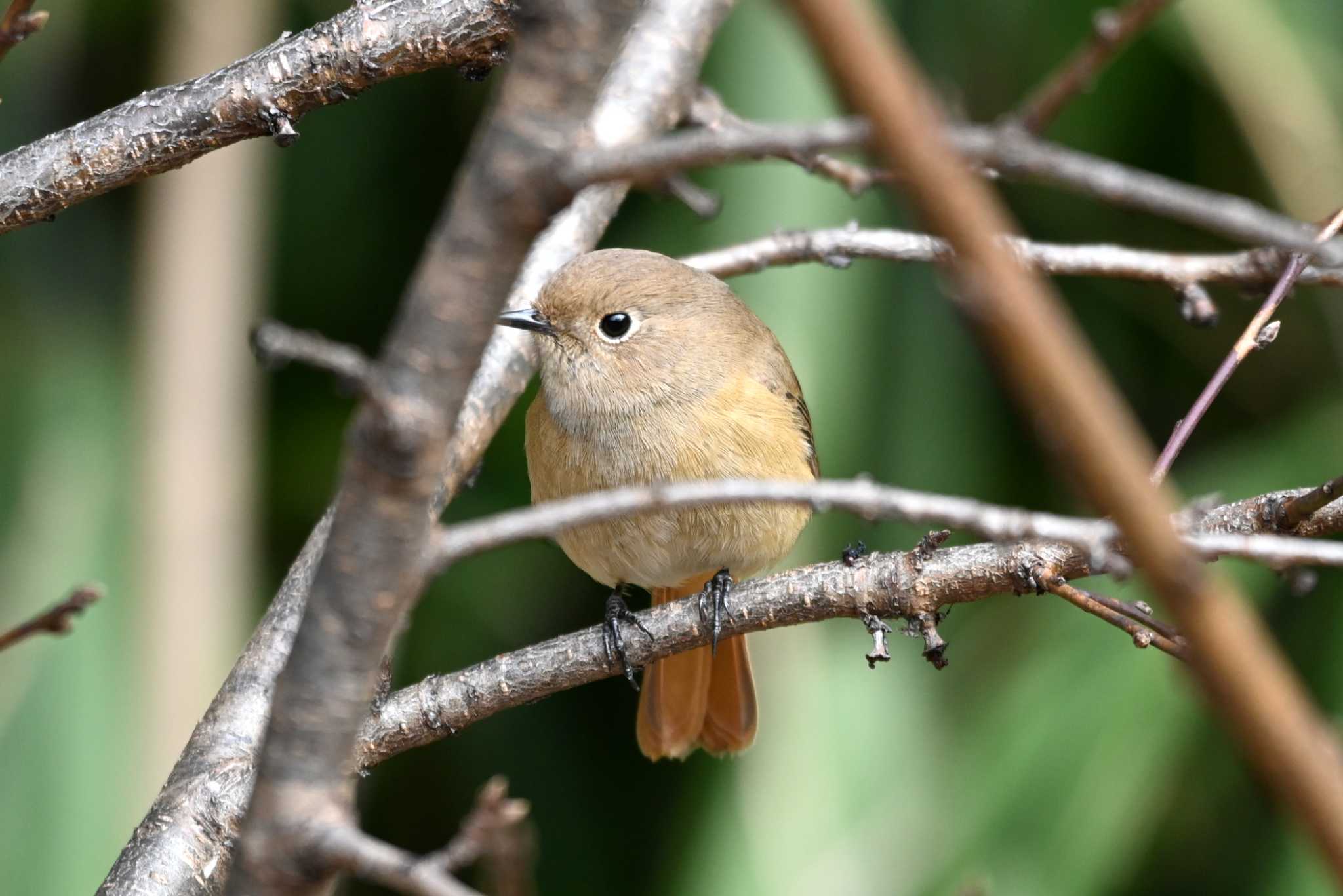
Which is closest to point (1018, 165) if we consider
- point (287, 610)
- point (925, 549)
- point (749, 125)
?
point (925, 549)

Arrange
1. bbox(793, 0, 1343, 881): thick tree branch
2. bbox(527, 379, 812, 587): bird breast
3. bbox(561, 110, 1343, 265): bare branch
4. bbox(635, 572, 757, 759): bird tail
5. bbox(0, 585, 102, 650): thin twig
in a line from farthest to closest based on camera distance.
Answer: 1. bbox(635, 572, 757, 759): bird tail
2. bbox(527, 379, 812, 587): bird breast
3. bbox(0, 585, 102, 650): thin twig
4. bbox(561, 110, 1343, 265): bare branch
5. bbox(793, 0, 1343, 881): thick tree branch

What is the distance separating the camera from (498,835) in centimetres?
119

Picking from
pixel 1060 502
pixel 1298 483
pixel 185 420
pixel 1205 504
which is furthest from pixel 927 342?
pixel 1205 504

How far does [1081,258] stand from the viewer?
10.3 ft

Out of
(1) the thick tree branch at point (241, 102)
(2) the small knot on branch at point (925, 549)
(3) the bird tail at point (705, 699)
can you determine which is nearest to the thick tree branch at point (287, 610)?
(1) the thick tree branch at point (241, 102)

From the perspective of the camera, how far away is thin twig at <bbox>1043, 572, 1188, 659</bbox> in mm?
2020

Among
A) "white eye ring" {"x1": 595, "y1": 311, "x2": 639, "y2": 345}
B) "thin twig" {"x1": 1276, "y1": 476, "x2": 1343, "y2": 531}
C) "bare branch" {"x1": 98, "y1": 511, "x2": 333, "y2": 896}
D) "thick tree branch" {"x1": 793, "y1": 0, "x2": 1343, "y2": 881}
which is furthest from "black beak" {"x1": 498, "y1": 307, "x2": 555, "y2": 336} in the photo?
"thick tree branch" {"x1": 793, "y1": 0, "x2": 1343, "y2": 881}

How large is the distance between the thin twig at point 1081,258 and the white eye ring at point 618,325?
0.64 meters

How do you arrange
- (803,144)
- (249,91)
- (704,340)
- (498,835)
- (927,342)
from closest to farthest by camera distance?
(803,144)
(498,835)
(249,91)
(704,340)
(927,342)

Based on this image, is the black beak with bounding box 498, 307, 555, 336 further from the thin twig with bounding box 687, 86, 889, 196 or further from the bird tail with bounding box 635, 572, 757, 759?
the bird tail with bounding box 635, 572, 757, 759

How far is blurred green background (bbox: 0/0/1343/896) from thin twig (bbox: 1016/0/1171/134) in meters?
3.21

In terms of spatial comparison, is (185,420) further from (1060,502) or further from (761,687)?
(1060,502)

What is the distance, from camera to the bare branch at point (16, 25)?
200 centimetres

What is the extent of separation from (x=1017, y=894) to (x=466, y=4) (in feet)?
10.5
